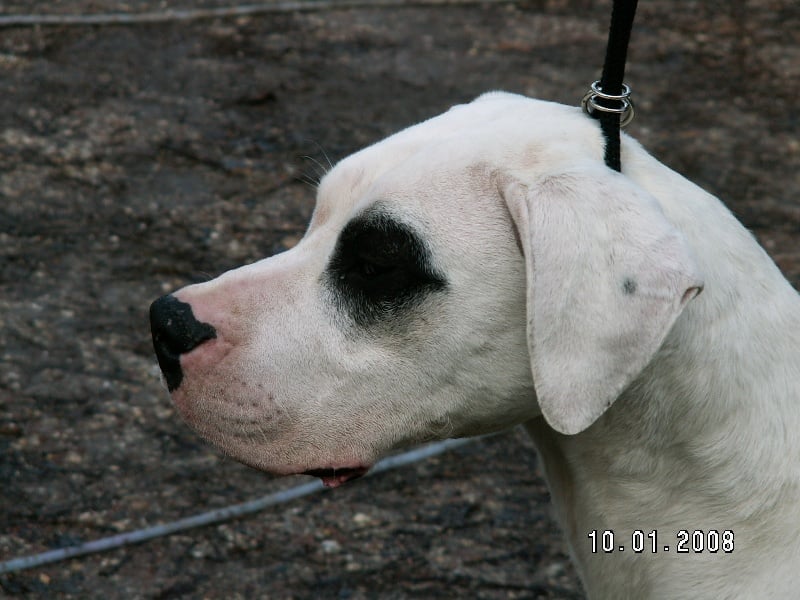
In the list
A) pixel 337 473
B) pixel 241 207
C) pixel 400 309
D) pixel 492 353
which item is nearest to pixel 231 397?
pixel 337 473

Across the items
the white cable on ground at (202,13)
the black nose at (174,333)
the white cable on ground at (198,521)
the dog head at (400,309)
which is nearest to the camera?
the dog head at (400,309)

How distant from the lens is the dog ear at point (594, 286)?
6.33ft

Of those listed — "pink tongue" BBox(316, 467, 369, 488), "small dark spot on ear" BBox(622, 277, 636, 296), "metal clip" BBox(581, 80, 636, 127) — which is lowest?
"pink tongue" BBox(316, 467, 369, 488)

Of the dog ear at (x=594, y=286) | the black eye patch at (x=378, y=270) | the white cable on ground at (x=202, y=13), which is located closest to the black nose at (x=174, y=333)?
the black eye patch at (x=378, y=270)

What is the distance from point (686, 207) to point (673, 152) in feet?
13.9

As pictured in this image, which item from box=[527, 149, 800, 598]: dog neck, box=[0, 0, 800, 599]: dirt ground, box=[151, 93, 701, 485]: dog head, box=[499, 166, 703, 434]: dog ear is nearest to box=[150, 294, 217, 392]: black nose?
box=[151, 93, 701, 485]: dog head

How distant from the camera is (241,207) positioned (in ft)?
18.4

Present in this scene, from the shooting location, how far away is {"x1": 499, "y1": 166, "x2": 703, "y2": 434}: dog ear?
193 cm

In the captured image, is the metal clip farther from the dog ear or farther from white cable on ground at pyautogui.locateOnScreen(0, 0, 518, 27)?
white cable on ground at pyautogui.locateOnScreen(0, 0, 518, 27)

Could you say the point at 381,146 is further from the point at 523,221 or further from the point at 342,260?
the point at 523,221

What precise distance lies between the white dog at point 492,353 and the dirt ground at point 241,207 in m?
1.39

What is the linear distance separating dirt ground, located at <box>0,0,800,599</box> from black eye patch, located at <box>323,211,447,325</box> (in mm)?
1583

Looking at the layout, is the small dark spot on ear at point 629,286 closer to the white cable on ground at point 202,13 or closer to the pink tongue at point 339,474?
the pink tongue at point 339,474

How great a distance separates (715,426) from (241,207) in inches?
148
